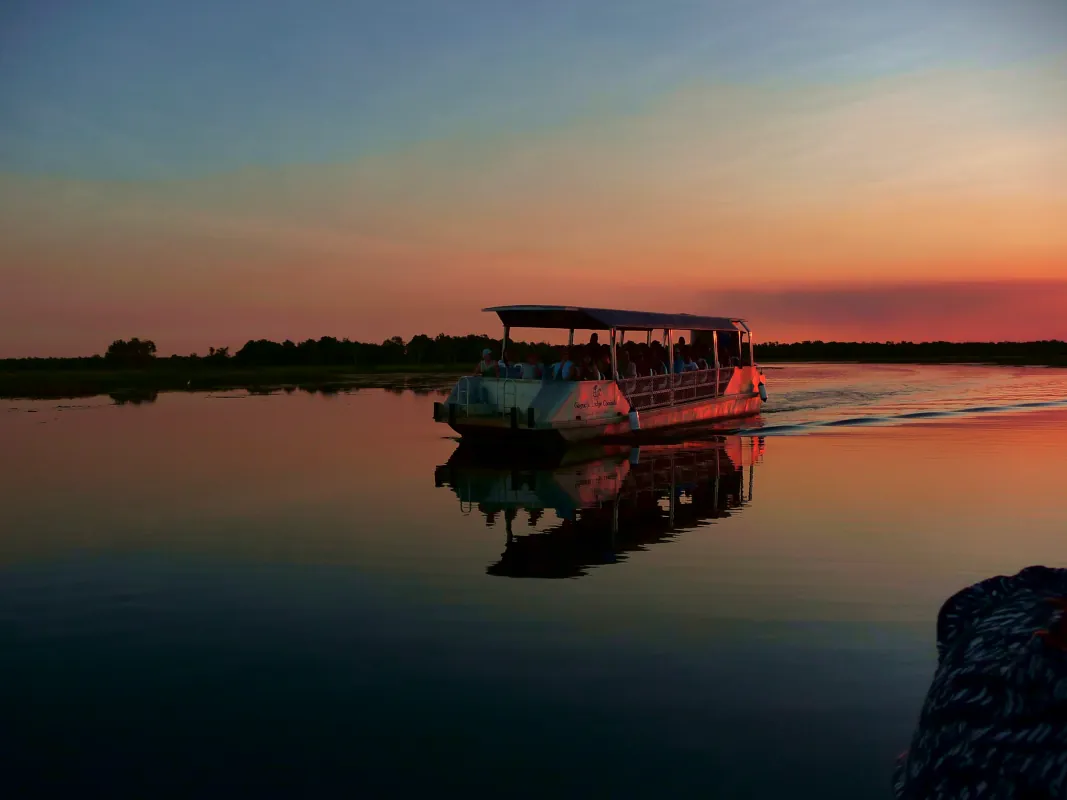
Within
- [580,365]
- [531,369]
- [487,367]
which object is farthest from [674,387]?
[487,367]

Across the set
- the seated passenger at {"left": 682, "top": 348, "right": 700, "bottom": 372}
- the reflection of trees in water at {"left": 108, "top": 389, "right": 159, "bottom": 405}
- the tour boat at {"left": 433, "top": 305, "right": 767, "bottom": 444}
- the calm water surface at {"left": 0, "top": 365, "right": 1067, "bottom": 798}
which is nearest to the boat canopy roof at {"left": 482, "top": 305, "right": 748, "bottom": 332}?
the tour boat at {"left": 433, "top": 305, "right": 767, "bottom": 444}

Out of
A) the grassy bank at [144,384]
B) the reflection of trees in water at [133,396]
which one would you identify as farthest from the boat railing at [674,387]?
the grassy bank at [144,384]

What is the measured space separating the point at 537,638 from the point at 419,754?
253cm

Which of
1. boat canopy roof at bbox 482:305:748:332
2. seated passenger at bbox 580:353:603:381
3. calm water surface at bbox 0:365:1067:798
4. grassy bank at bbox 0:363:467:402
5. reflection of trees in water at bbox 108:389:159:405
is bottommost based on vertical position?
calm water surface at bbox 0:365:1067:798

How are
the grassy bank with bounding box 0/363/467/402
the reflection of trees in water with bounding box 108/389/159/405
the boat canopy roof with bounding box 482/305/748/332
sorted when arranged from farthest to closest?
the grassy bank with bounding box 0/363/467/402, the reflection of trees in water with bounding box 108/389/159/405, the boat canopy roof with bounding box 482/305/748/332

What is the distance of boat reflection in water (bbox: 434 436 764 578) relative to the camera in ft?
40.9

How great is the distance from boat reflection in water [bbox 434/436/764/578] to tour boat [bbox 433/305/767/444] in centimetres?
82

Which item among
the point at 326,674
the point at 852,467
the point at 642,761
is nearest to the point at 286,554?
the point at 326,674

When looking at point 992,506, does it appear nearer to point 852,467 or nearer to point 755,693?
point 852,467

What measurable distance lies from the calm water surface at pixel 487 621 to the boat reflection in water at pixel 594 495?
102mm

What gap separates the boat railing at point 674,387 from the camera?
1083 inches

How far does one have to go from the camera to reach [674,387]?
30.4m

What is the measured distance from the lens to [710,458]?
2353 cm

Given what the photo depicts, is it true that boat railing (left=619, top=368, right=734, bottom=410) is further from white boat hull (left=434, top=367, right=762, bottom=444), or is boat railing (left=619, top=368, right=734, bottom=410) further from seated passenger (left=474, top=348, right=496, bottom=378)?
seated passenger (left=474, top=348, right=496, bottom=378)
